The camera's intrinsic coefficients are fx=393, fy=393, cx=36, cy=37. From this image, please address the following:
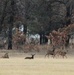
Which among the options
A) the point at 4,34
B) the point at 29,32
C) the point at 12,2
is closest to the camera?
the point at 12,2

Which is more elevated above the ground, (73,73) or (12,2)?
(12,2)

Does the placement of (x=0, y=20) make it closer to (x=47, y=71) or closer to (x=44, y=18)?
(x=44, y=18)

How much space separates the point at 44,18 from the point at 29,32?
11.9 m

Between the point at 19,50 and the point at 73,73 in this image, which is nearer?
the point at 73,73

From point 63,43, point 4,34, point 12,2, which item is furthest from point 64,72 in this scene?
point 4,34

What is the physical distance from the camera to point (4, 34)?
173ft

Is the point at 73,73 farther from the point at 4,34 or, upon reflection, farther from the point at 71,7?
the point at 4,34

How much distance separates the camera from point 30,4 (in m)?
50.0

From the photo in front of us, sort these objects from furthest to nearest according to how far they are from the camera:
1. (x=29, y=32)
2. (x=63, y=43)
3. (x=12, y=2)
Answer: (x=29, y=32)
(x=12, y=2)
(x=63, y=43)

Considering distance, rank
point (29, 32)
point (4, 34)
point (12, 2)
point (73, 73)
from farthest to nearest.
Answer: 1. point (29, 32)
2. point (4, 34)
3. point (12, 2)
4. point (73, 73)

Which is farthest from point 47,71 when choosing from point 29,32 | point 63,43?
point 29,32

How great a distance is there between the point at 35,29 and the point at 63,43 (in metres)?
12.5

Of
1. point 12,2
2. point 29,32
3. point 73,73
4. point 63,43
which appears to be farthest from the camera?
point 29,32

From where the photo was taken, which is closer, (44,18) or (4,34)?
(44,18)
